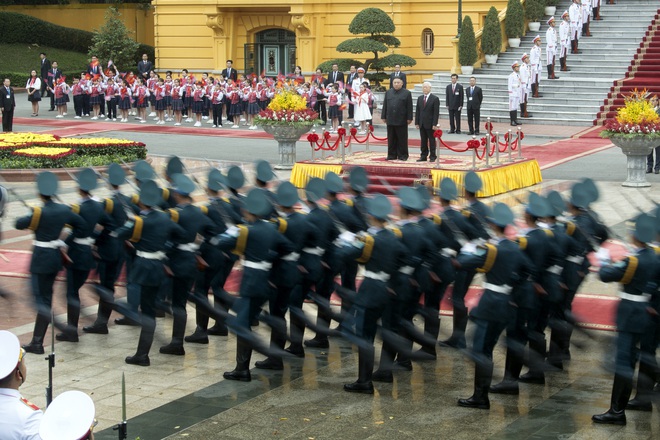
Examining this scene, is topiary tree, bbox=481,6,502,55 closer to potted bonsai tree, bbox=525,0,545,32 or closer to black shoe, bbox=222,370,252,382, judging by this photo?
potted bonsai tree, bbox=525,0,545,32

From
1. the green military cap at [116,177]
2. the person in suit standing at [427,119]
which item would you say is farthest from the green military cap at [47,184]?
the person in suit standing at [427,119]

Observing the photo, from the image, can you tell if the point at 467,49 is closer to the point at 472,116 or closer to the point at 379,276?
the point at 472,116

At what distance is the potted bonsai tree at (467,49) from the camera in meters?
32.2

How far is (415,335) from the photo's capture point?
10.4m

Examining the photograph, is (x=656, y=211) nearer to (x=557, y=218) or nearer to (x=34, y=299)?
(x=557, y=218)

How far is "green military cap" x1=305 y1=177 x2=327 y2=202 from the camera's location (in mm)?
10922

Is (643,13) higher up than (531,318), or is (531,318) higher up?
(643,13)

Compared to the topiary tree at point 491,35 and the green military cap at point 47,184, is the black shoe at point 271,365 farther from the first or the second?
the topiary tree at point 491,35

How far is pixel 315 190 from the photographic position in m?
11.0

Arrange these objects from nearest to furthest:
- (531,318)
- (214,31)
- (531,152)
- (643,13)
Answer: (531,318) → (531,152) → (643,13) → (214,31)

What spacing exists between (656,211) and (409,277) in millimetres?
2217

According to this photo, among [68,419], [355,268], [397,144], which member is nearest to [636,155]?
[397,144]

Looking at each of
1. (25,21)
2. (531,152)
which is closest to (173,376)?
(531,152)

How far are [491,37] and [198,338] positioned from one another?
23.2m
